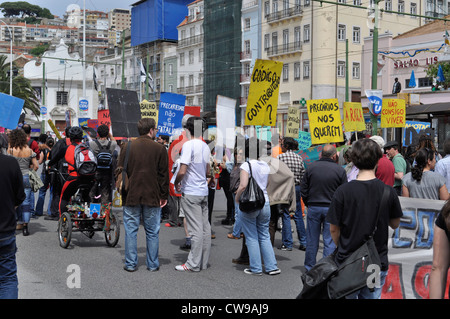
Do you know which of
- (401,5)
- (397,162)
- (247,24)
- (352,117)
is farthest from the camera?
(247,24)

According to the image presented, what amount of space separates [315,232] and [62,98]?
74.4 meters

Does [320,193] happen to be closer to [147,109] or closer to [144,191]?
[144,191]

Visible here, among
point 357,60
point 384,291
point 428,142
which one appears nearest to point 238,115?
point 357,60

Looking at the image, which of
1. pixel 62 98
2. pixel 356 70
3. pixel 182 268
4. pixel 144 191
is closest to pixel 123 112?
pixel 144 191

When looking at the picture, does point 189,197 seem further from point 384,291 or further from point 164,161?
point 384,291

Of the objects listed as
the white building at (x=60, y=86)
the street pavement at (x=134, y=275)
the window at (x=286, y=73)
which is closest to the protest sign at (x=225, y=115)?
the street pavement at (x=134, y=275)

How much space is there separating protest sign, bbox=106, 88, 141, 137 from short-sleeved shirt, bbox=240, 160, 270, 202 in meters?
5.09

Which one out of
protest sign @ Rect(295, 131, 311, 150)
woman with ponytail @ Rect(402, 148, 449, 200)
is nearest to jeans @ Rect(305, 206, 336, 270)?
woman with ponytail @ Rect(402, 148, 449, 200)

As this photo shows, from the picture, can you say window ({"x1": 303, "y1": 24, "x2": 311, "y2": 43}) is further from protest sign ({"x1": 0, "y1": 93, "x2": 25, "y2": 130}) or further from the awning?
protest sign ({"x1": 0, "y1": 93, "x2": 25, "y2": 130})

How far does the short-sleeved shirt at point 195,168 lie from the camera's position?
8078mm

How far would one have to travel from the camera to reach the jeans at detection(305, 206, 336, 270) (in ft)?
25.0

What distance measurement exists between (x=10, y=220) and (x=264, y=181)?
3.72 meters

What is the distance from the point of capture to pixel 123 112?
12.6 m

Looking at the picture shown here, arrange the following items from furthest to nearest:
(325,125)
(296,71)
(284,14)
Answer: (284,14)
(296,71)
(325,125)
